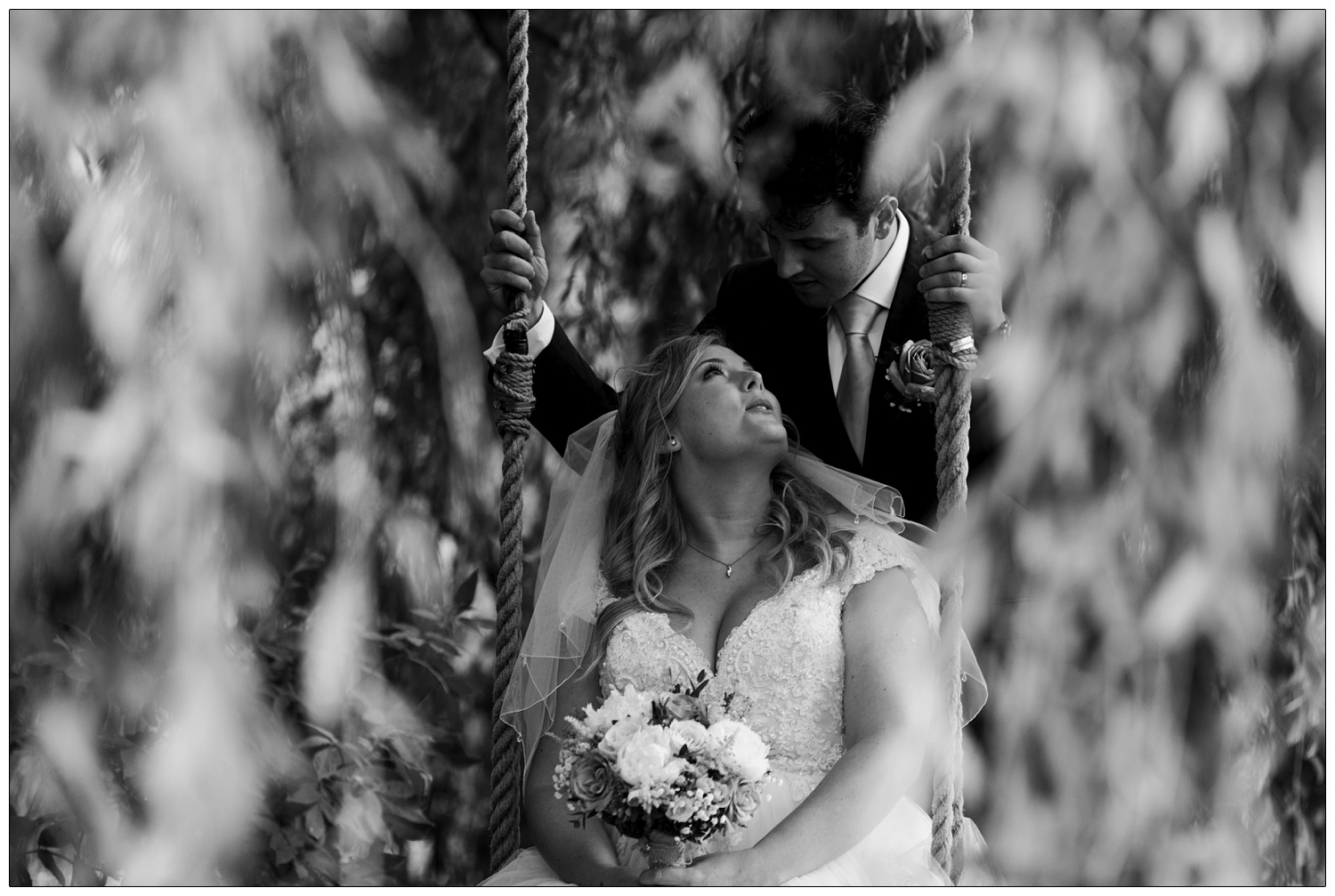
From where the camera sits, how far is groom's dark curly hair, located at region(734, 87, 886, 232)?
2.09 m

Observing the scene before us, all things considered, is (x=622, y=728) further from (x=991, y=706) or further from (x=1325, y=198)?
(x=1325, y=198)

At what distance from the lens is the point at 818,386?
7.25ft

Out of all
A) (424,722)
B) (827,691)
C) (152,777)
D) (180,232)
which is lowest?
(424,722)

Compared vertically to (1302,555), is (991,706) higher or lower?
lower

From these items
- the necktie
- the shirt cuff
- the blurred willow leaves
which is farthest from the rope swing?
the blurred willow leaves

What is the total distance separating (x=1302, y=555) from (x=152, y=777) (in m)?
1.67

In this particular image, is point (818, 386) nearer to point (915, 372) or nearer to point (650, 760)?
point (915, 372)

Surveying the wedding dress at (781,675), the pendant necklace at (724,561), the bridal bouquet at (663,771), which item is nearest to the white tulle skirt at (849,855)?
the wedding dress at (781,675)

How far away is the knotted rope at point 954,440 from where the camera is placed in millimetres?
1681

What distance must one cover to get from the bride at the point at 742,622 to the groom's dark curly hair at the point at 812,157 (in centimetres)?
22

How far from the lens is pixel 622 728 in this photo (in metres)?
1.59

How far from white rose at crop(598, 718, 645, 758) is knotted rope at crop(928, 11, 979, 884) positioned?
341 millimetres

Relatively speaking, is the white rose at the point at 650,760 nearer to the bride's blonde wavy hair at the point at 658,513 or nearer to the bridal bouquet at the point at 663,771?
the bridal bouquet at the point at 663,771

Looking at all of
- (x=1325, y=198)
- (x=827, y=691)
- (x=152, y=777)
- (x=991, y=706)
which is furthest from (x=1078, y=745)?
(x=152, y=777)
